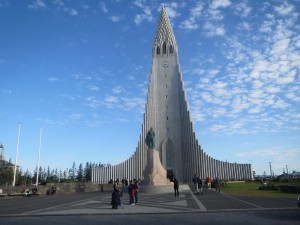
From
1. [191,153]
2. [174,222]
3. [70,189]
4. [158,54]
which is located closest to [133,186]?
[174,222]

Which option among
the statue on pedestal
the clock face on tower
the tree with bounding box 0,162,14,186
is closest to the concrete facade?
the clock face on tower

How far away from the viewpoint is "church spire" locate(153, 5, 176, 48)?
6794 centimetres

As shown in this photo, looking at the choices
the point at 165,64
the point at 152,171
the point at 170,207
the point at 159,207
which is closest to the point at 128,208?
the point at 159,207

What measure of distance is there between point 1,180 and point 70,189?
2709 cm

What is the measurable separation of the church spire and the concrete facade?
5.00m

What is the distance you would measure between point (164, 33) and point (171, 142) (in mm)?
27575

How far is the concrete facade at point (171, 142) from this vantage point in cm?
5753

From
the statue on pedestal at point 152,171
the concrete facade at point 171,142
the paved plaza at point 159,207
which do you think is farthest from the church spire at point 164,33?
the paved plaza at point 159,207

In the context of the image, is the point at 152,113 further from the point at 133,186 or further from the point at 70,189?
the point at 133,186

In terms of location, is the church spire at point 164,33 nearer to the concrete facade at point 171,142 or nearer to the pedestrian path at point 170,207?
the concrete facade at point 171,142

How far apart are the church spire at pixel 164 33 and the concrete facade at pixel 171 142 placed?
16.4 ft

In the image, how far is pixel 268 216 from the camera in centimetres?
984

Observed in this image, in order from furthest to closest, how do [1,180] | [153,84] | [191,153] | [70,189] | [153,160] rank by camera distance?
[153,84], [191,153], [1,180], [70,189], [153,160]

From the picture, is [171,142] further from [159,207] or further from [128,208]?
[128,208]
